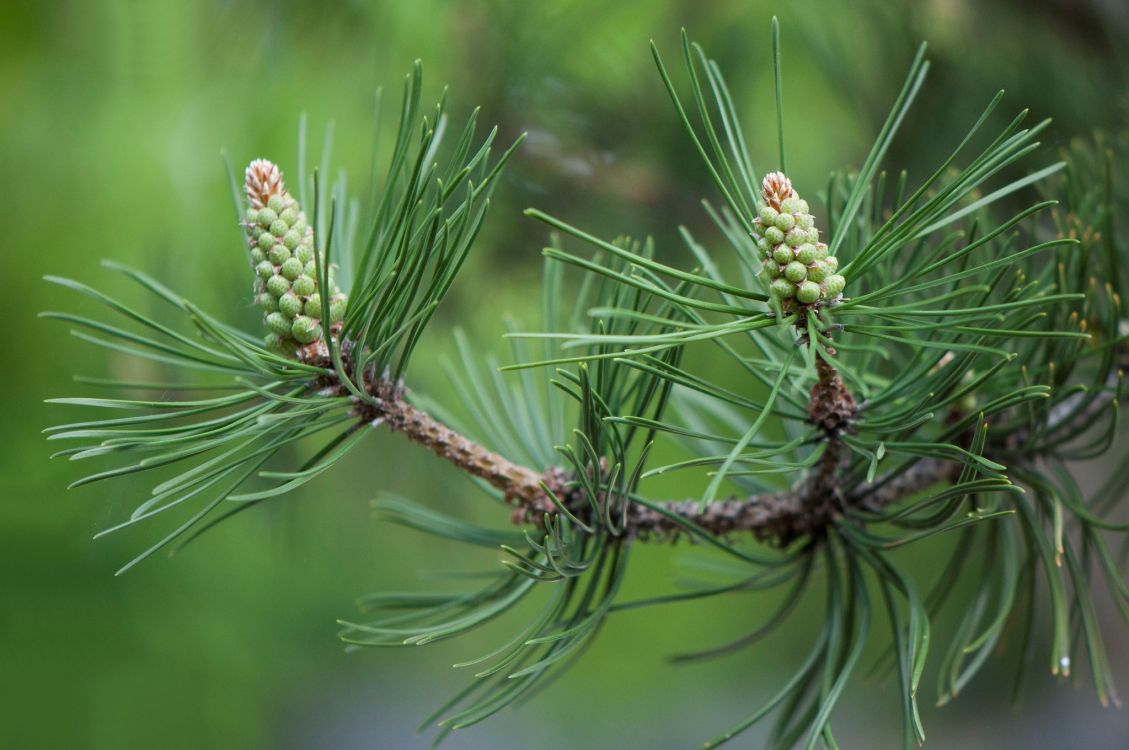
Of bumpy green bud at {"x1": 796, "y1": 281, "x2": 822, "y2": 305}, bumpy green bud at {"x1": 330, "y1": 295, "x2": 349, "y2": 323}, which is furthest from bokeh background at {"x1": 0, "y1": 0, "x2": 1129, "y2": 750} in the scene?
bumpy green bud at {"x1": 796, "y1": 281, "x2": 822, "y2": 305}

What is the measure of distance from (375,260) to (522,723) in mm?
848

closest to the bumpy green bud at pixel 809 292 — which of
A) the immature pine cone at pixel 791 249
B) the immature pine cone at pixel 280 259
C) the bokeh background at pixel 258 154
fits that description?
the immature pine cone at pixel 791 249

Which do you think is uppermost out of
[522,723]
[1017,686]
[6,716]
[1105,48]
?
[1105,48]

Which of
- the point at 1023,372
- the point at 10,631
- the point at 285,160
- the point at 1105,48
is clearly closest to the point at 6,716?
the point at 10,631

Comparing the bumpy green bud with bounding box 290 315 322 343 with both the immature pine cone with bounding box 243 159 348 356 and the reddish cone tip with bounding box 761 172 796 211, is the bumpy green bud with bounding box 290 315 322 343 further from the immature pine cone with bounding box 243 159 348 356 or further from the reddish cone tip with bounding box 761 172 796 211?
the reddish cone tip with bounding box 761 172 796 211

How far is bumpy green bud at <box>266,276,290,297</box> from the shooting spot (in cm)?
23

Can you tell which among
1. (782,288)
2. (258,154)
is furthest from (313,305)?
(258,154)

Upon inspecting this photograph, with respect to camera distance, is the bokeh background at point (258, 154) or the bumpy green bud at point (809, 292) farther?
the bokeh background at point (258, 154)

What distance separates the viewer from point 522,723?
3.25 ft

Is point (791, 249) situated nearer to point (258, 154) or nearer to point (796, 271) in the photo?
point (796, 271)

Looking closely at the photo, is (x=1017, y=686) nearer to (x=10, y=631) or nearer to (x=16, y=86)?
(x=10, y=631)

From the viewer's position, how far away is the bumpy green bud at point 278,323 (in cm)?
24

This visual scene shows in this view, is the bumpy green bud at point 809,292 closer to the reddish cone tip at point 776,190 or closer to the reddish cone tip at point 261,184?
the reddish cone tip at point 776,190

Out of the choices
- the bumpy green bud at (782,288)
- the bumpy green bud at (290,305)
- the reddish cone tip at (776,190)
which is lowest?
the bumpy green bud at (290,305)
